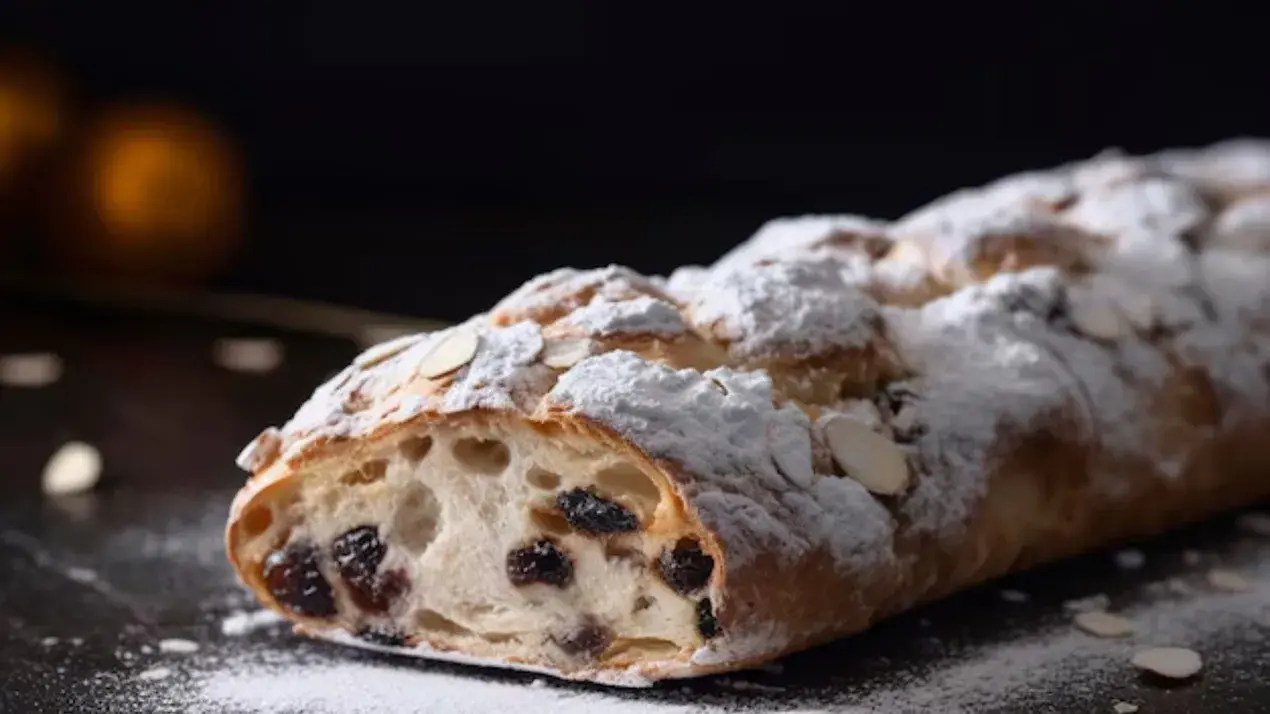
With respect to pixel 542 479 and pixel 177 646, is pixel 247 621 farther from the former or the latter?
pixel 542 479

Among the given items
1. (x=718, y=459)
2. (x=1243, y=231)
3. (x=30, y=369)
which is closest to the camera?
(x=718, y=459)

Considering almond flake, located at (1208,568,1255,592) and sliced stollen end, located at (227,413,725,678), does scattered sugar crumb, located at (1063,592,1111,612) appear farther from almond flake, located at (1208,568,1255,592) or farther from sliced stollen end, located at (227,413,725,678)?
sliced stollen end, located at (227,413,725,678)

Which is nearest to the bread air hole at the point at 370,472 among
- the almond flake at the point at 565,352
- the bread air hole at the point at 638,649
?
the almond flake at the point at 565,352

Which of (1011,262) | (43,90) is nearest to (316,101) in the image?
(43,90)

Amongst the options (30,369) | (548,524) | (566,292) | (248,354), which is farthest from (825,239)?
(30,369)

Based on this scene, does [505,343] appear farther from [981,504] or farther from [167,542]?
[167,542]

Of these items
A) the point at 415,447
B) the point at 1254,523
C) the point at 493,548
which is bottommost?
the point at 1254,523
